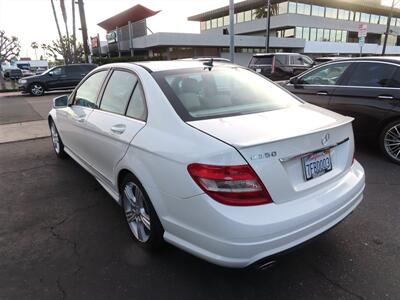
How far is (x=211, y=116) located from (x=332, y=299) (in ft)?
5.14

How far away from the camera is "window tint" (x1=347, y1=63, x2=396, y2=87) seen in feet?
17.4

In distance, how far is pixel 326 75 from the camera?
6.30m

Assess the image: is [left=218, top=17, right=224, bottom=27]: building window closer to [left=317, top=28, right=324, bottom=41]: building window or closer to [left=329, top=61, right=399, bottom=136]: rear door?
[left=317, top=28, right=324, bottom=41]: building window

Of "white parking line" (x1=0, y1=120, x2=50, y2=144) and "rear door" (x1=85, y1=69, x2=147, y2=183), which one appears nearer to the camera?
"rear door" (x1=85, y1=69, x2=147, y2=183)

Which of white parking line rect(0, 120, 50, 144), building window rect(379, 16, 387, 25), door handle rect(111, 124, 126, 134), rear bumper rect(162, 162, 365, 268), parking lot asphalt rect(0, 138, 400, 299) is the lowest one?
white parking line rect(0, 120, 50, 144)

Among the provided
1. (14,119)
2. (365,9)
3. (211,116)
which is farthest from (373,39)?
(211,116)

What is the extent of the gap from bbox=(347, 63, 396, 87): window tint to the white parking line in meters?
6.59

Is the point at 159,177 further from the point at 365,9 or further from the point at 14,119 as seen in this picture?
the point at 365,9

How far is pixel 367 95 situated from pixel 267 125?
12.2 ft

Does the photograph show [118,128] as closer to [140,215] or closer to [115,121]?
[115,121]

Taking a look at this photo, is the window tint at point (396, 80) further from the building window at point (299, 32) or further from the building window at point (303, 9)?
the building window at point (303, 9)

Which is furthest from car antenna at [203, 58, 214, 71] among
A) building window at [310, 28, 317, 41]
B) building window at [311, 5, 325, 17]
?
building window at [311, 5, 325, 17]

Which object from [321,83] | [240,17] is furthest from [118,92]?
[240,17]

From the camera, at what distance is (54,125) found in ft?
19.1
